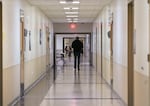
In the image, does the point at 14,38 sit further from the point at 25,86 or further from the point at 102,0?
the point at 102,0

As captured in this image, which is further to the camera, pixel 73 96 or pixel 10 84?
pixel 73 96

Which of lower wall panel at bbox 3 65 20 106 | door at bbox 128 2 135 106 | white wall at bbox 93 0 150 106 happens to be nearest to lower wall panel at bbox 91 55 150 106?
white wall at bbox 93 0 150 106

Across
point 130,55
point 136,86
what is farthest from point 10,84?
point 136,86

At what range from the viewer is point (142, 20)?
6016 mm

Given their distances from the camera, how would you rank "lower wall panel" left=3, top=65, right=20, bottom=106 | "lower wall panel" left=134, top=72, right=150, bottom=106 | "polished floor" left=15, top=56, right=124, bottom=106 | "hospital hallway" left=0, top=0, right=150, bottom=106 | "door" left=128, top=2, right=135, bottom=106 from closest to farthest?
"lower wall panel" left=134, top=72, right=150, bottom=106, "hospital hallway" left=0, top=0, right=150, bottom=106, "lower wall panel" left=3, top=65, right=20, bottom=106, "door" left=128, top=2, right=135, bottom=106, "polished floor" left=15, top=56, right=124, bottom=106

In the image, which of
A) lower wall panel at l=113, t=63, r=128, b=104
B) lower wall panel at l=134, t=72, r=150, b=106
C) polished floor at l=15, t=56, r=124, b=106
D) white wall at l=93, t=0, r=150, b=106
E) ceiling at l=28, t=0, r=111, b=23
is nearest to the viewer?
lower wall panel at l=134, t=72, r=150, b=106

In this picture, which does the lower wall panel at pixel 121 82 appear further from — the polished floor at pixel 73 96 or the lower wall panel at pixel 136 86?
Answer: the polished floor at pixel 73 96

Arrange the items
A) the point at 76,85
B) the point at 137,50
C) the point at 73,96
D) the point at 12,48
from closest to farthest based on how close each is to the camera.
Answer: the point at 137,50 → the point at 12,48 → the point at 73,96 → the point at 76,85

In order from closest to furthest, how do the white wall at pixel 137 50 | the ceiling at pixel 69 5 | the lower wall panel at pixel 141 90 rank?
1. the lower wall panel at pixel 141 90
2. the white wall at pixel 137 50
3. the ceiling at pixel 69 5

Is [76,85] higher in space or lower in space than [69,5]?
lower

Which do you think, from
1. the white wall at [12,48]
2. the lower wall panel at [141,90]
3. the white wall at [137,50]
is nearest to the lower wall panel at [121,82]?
the white wall at [137,50]

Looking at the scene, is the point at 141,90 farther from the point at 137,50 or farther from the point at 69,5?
the point at 69,5

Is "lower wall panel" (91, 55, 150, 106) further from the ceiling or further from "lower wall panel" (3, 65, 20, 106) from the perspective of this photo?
the ceiling

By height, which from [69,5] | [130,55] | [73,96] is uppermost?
[69,5]
